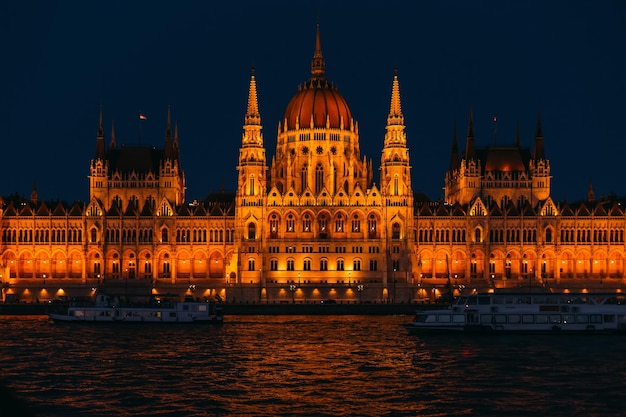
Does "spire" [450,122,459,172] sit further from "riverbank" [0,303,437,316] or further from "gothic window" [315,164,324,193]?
"riverbank" [0,303,437,316]

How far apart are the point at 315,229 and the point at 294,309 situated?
16.9 m

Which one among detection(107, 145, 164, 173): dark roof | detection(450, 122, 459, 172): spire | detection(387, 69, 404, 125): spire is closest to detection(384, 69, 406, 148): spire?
detection(387, 69, 404, 125): spire

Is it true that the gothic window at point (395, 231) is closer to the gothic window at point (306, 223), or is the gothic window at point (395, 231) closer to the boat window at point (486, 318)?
the gothic window at point (306, 223)

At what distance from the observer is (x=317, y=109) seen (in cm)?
15112

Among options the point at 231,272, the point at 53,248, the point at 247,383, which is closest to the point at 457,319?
the point at 247,383

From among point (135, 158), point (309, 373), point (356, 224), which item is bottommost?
point (309, 373)

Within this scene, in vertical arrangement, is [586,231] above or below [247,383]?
above

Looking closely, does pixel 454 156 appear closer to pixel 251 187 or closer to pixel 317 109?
pixel 317 109

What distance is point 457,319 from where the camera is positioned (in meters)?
94.6

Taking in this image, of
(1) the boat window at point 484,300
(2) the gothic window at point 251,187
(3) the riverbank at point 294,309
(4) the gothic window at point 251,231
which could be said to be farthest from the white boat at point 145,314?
(2) the gothic window at point 251,187

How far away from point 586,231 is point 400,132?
29.7 metres

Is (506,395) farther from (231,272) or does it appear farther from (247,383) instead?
(231,272)

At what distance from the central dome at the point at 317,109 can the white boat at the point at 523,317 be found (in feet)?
198

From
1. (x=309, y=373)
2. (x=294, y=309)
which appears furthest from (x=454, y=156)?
(x=309, y=373)
